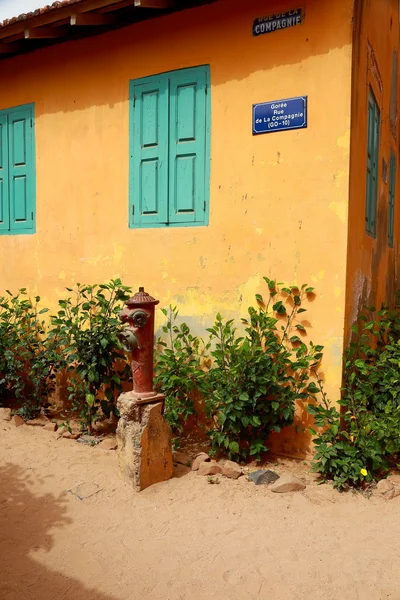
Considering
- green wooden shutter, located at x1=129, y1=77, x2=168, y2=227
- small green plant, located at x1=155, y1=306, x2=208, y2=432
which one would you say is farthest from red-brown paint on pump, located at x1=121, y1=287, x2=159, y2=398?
green wooden shutter, located at x1=129, y1=77, x2=168, y2=227

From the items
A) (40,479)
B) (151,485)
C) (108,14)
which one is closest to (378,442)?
(151,485)

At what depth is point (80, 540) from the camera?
328 cm

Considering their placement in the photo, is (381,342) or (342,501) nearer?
(342,501)

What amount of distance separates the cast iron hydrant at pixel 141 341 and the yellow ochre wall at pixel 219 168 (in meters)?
1.06

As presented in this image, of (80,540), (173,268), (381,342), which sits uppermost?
(173,268)

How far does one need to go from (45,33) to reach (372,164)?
360 cm

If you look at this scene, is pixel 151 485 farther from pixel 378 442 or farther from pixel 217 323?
pixel 378 442

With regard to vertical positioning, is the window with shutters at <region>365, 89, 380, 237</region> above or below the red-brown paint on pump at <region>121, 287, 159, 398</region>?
above

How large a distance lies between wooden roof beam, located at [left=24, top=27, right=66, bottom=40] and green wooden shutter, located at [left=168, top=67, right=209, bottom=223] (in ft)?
4.95

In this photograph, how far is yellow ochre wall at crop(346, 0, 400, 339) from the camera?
14.3 feet

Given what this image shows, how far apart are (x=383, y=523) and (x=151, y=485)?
1.58 meters

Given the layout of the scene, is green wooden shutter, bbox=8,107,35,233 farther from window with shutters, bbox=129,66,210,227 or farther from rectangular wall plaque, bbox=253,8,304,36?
rectangular wall plaque, bbox=253,8,304,36

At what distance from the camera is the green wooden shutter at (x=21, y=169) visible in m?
6.07

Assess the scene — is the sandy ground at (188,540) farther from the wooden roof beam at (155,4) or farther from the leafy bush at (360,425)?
the wooden roof beam at (155,4)
